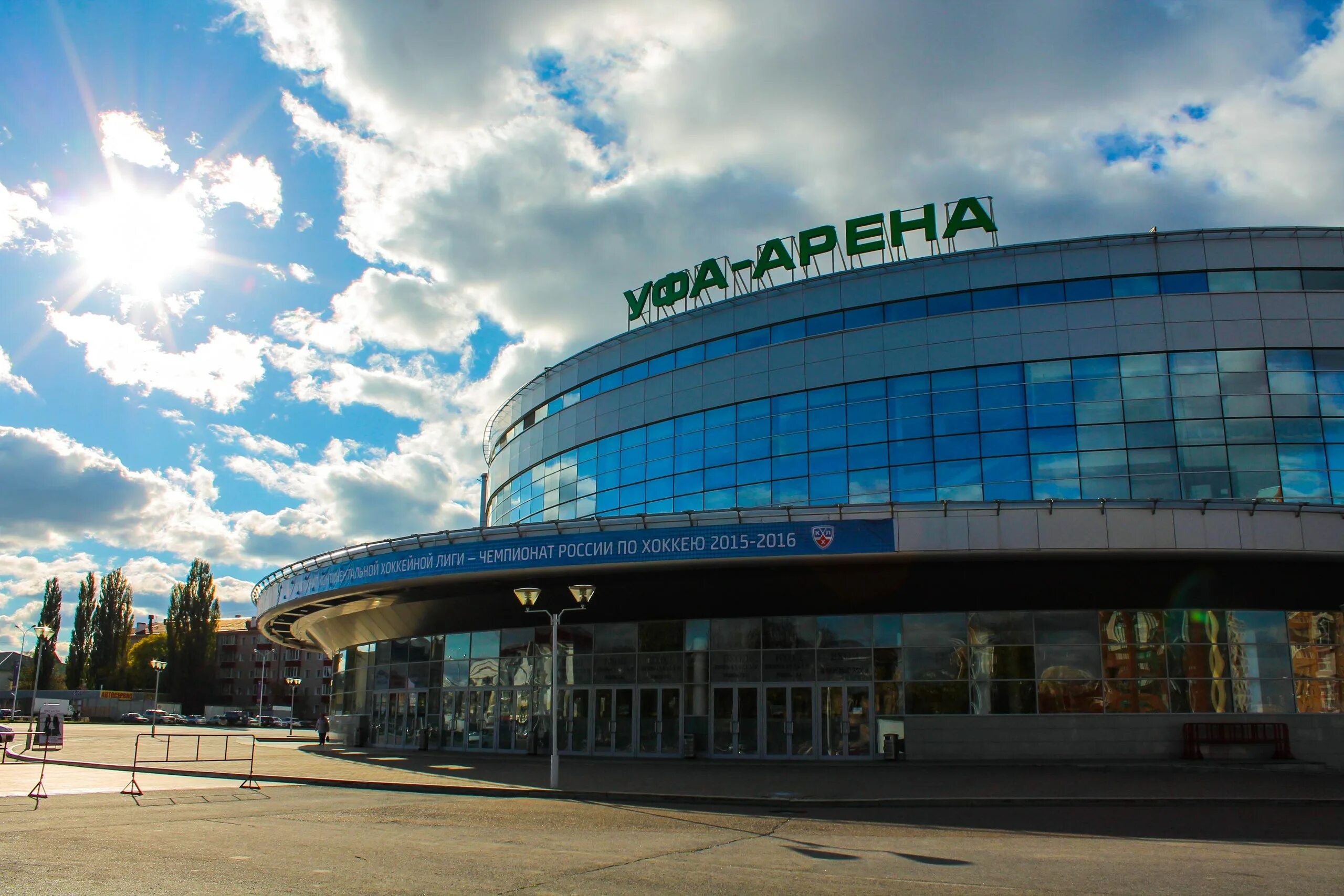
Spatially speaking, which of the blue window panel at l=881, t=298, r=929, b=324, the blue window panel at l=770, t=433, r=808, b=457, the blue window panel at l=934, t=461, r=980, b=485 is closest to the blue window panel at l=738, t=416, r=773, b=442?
the blue window panel at l=770, t=433, r=808, b=457

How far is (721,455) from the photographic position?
38.2 metres

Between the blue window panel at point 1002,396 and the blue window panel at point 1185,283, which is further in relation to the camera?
the blue window panel at point 1002,396

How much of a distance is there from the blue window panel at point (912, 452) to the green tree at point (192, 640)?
3770 inches

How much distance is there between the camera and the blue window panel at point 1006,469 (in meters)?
33.1

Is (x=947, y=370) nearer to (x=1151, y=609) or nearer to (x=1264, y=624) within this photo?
(x=1151, y=609)

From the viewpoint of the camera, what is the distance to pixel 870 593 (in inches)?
1168

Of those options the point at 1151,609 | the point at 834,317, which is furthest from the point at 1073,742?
the point at 834,317

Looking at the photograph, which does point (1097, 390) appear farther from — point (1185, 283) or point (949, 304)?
point (949, 304)

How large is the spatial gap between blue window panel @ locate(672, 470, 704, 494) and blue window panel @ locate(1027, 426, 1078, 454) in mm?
12428

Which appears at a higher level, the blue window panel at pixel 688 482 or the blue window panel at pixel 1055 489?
the blue window panel at pixel 688 482

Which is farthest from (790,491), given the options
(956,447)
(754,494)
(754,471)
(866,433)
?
(956,447)

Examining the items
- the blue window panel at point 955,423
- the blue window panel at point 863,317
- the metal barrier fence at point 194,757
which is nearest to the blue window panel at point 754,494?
the blue window panel at point 955,423

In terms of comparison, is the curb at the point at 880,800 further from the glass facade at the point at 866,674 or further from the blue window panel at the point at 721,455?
the blue window panel at the point at 721,455

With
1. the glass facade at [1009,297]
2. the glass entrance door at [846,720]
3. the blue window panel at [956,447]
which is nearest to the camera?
the glass entrance door at [846,720]
